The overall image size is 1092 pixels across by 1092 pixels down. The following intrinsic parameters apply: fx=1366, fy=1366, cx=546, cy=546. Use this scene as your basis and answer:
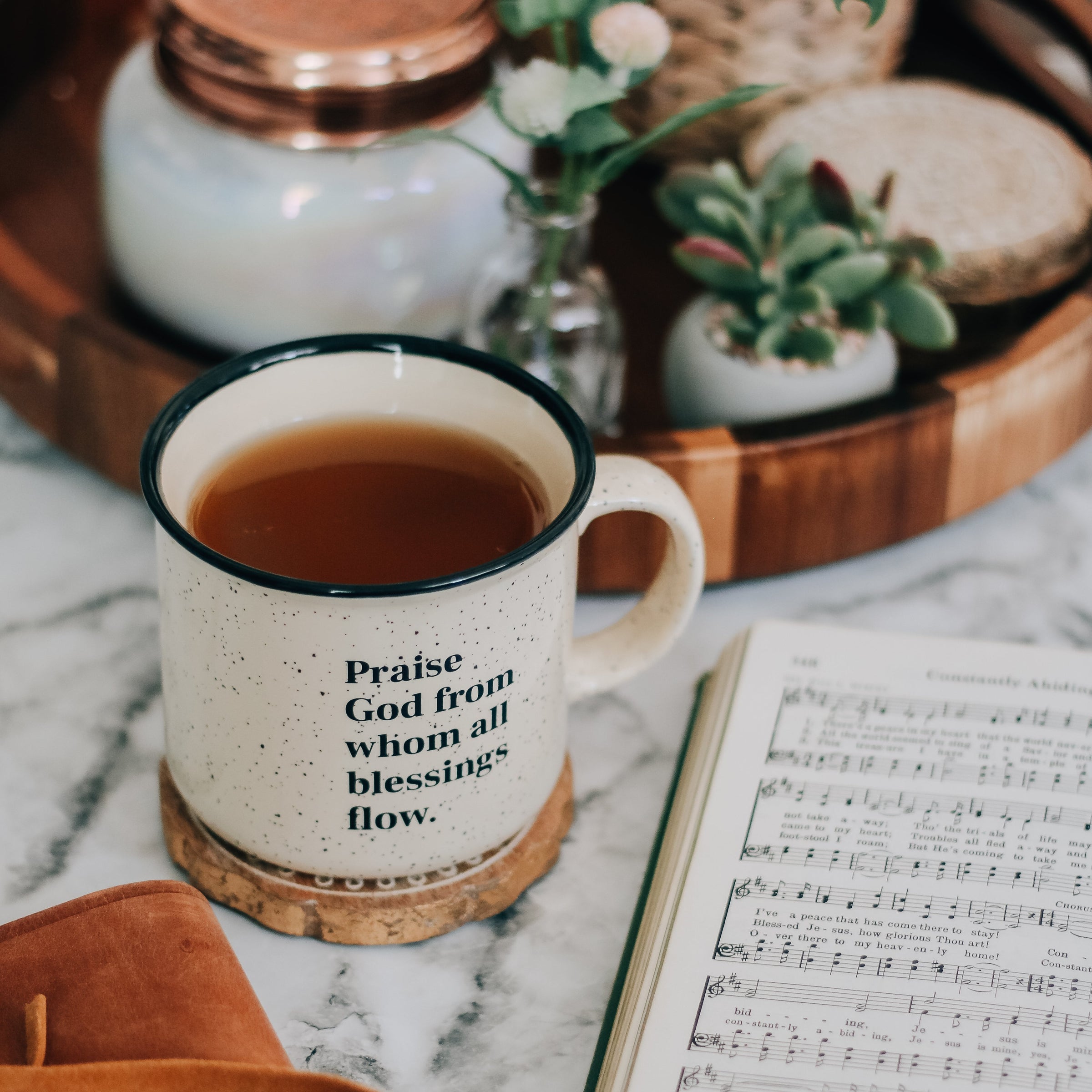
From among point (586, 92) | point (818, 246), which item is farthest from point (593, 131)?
point (818, 246)

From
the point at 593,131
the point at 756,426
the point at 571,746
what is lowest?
the point at 571,746

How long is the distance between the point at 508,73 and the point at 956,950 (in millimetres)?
404

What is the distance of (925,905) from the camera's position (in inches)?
20.1

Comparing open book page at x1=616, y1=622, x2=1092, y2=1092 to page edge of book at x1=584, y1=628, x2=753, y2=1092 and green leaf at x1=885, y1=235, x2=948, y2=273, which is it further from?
green leaf at x1=885, y1=235, x2=948, y2=273

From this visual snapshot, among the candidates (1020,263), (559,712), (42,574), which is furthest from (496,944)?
(1020,263)

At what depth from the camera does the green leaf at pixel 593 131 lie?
60cm

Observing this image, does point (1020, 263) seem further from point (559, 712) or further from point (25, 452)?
point (25, 452)

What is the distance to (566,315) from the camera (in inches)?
29.0

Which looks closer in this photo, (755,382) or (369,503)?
(369,503)

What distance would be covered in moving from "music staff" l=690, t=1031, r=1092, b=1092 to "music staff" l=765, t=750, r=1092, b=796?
0.42 feet

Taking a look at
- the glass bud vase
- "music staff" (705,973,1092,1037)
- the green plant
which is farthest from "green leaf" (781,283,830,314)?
"music staff" (705,973,1092,1037)

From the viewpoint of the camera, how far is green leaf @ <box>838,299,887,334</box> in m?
0.68

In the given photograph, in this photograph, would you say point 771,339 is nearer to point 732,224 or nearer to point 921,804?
point 732,224

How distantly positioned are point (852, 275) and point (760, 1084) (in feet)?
1.24
